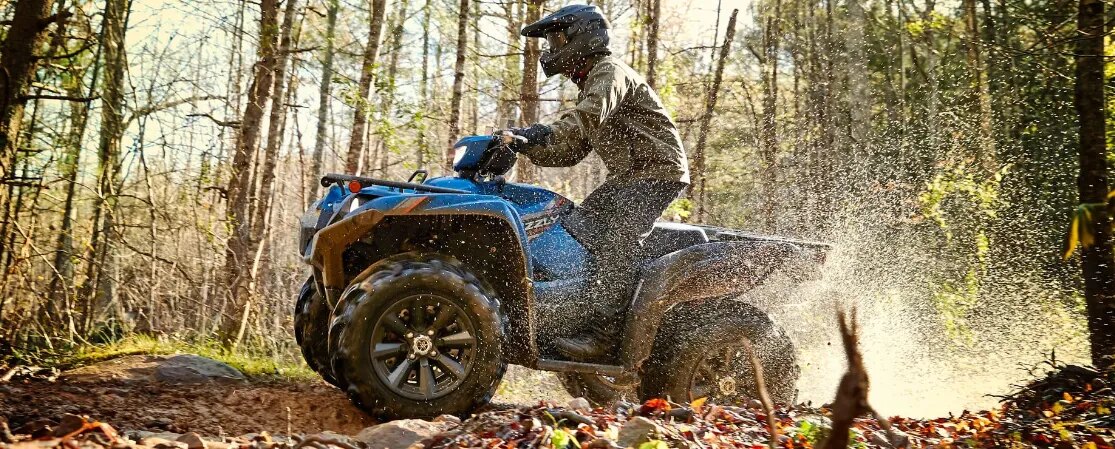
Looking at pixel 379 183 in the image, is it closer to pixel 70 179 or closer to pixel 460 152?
pixel 460 152

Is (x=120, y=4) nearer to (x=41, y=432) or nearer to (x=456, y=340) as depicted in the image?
(x=456, y=340)

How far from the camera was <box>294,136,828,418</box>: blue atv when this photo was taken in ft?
15.8

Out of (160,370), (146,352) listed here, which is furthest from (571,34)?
(146,352)

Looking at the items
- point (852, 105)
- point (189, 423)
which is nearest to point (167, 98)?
point (189, 423)

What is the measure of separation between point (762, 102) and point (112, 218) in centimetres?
2199

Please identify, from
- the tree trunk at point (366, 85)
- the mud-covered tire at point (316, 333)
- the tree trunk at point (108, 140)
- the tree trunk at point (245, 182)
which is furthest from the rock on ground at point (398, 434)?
the tree trunk at point (366, 85)

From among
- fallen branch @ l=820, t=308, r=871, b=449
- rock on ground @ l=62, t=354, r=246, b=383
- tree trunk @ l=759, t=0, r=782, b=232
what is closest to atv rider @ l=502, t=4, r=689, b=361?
rock on ground @ l=62, t=354, r=246, b=383

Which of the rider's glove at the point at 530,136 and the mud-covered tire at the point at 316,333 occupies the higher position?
the rider's glove at the point at 530,136

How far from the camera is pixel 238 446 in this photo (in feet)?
11.2

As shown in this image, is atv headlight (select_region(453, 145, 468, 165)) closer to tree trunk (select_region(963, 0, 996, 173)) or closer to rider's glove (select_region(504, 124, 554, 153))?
rider's glove (select_region(504, 124, 554, 153))

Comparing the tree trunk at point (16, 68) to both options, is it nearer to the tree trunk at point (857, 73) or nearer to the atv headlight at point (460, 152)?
the atv headlight at point (460, 152)

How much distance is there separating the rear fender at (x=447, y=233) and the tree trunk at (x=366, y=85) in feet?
20.2

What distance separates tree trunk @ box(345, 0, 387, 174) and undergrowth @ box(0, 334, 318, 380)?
4.41 metres

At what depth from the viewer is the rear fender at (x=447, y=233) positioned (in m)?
4.89
